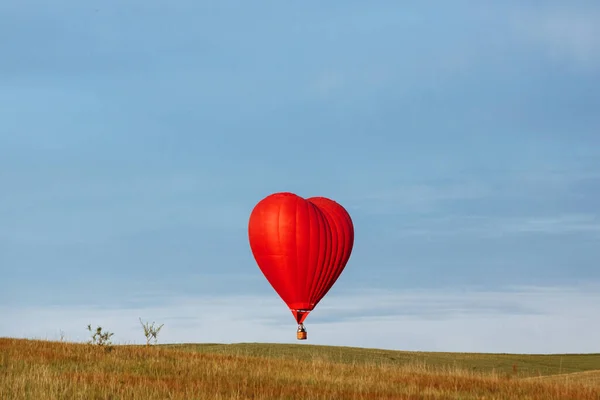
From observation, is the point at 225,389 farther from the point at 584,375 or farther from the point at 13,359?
the point at 584,375

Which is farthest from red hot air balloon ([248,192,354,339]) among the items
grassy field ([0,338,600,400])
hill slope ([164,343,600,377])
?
grassy field ([0,338,600,400])

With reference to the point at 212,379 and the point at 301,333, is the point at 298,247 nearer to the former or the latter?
the point at 301,333

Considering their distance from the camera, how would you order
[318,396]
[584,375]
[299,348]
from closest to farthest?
1. [318,396]
2. [584,375]
3. [299,348]

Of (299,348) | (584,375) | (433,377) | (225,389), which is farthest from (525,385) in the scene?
(299,348)

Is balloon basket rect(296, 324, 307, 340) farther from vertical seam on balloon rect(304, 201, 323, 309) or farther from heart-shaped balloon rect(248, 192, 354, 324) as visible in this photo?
vertical seam on balloon rect(304, 201, 323, 309)

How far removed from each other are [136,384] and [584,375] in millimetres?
18155

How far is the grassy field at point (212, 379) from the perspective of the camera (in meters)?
18.9

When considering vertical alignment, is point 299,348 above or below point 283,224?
below

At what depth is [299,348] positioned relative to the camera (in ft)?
136

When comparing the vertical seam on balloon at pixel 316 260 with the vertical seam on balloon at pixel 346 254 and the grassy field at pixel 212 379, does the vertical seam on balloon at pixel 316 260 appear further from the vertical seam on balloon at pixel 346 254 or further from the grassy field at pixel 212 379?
the grassy field at pixel 212 379

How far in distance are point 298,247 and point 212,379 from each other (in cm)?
1310

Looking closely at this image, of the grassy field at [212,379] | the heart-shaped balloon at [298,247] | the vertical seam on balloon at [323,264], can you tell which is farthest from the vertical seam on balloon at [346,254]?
the grassy field at [212,379]

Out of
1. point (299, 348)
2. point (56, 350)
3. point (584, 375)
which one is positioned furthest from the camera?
point (299, 348)

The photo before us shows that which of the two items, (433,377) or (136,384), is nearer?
(136,384)
